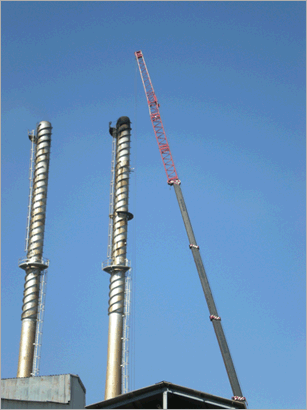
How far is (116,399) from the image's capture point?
35.5m

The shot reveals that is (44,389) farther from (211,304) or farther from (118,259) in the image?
(211,304)

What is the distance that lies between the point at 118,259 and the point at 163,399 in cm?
3750

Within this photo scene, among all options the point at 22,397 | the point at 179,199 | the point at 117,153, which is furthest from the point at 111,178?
the point at 22,397

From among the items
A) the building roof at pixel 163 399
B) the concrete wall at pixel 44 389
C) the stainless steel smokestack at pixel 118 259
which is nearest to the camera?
the building roof at pixel 163 399

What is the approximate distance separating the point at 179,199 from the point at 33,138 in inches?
825

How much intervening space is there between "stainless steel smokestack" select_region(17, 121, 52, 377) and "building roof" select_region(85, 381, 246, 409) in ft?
106

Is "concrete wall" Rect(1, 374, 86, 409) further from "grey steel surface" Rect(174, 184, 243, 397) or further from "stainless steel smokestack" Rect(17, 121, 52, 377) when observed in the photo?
"grey steel surface" Rect(174, 184, 243, 397)

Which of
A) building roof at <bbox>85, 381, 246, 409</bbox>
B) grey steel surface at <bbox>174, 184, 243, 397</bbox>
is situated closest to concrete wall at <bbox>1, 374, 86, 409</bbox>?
building roof at <bbox>85, 381, 246, 409</bbox>

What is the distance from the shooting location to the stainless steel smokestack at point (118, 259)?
217 feet

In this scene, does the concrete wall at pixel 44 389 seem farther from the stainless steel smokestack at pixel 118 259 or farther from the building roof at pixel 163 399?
the stainless steel smokestack at pixel 118 259

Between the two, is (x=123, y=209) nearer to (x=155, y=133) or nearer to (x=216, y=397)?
(x=155, y=133)

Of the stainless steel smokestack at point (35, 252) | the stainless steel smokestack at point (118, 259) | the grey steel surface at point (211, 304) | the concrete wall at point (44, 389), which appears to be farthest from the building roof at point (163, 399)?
the stainless steel smokestack at point (35, 252)

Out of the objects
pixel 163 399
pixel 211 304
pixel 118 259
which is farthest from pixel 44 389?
pixel 211 304

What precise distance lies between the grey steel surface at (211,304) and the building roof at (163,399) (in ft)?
103
